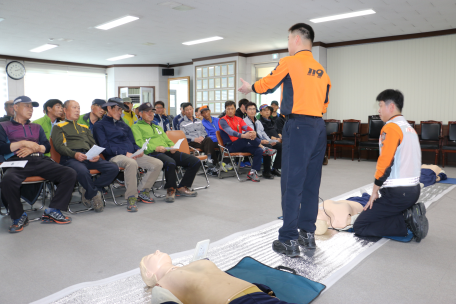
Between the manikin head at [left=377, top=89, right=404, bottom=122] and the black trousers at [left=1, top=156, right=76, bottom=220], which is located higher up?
the manikin head at [left=377, top=89, right=404, bottom=122]

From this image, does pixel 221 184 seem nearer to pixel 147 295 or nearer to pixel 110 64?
pixel 147 295

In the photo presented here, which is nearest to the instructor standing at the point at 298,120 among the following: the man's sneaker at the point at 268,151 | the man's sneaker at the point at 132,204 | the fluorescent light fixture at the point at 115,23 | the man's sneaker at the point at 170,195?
the man's sneaker at the point at 132,204

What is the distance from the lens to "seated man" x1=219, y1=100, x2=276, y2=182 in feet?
19.2

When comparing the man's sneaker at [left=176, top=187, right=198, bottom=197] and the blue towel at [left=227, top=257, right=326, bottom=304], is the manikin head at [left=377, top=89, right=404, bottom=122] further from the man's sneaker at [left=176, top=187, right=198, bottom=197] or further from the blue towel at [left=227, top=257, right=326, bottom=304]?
the man's sneaker at [left=176, top=187, right=198, bottom=197]

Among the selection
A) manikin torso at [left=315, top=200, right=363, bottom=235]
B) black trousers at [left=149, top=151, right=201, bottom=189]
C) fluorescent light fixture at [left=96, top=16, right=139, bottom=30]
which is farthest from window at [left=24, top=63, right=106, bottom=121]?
manikin torso at [left=315, top=200, right=363, bottom=235]

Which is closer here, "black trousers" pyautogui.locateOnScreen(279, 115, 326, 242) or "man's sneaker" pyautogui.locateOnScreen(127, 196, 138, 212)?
"black trousers" pyautogui.locateOnScreen(279, 115, 326, 242)

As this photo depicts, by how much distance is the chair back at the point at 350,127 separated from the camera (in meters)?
9.02

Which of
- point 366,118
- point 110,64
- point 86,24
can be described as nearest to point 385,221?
point 366,118

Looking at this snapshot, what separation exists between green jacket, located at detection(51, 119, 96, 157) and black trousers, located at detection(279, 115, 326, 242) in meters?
2.61

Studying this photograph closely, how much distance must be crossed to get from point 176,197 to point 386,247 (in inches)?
109

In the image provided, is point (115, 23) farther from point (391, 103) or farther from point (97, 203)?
point (391, 103)

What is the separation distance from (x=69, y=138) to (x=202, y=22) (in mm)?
4909

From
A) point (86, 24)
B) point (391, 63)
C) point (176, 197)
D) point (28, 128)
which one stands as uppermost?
point (86, 24)

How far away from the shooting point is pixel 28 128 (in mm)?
3709
